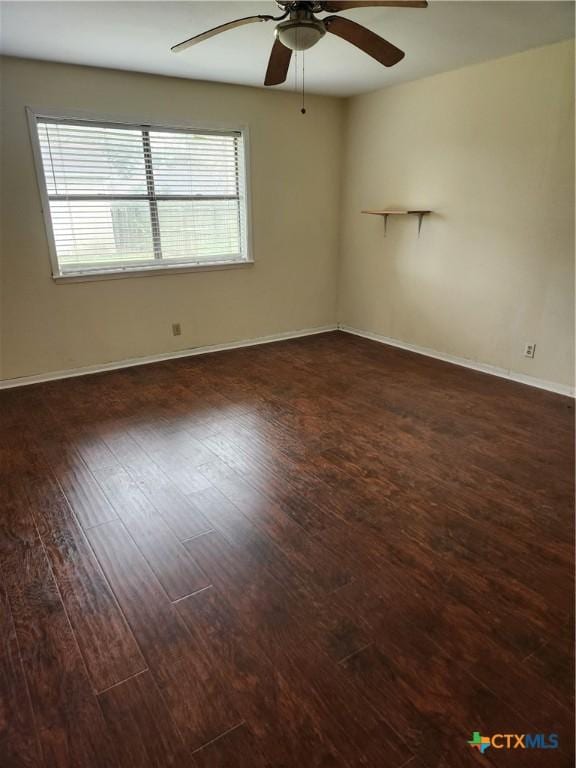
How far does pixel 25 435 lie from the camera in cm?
302

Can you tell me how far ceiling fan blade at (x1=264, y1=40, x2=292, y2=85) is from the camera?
7.75 feet

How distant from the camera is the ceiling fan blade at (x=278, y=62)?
236 centimetres

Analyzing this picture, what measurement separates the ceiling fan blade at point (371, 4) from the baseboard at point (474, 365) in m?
2.86

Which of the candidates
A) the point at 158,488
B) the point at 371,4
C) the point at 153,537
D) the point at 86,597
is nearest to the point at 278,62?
the point at 371,4

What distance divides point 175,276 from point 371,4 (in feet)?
9.53

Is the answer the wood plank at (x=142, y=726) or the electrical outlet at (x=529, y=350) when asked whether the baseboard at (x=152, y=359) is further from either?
the wood plank at (x=142, y=726)

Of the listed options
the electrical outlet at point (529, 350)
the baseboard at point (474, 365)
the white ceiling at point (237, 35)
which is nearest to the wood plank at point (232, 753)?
the white ceiling at point (237, 35)

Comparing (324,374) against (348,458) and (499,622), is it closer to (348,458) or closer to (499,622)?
(348,458)

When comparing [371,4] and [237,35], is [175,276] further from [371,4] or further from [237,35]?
[371,4]

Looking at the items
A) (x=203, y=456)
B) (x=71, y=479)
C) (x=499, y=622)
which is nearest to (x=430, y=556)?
(x=499, y=622)

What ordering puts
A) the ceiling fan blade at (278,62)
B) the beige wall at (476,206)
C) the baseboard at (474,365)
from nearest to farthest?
the ceiling fan blade at (278,62) → the beige wall at (476,206) → the baseboard at (474,365)

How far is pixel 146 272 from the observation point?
4203 mm

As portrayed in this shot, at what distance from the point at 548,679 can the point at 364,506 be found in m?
1.00

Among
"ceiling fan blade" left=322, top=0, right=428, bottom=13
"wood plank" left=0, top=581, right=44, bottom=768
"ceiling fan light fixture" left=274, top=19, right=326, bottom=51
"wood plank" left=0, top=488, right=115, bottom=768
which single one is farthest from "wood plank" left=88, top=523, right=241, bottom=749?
"ceiling fan blade" left=322, top=0, right=428, bottom=13
